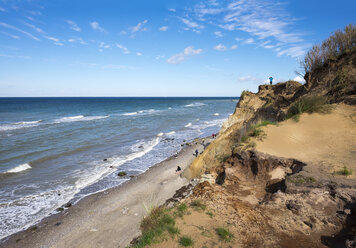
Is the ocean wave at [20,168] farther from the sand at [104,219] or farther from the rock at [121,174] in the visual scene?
the sand at [104,219]

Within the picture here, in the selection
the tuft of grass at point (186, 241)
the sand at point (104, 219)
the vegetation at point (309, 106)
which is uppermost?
the vegetation at point (309, 106)

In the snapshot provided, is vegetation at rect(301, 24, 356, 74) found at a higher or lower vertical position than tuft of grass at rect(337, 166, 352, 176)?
higher

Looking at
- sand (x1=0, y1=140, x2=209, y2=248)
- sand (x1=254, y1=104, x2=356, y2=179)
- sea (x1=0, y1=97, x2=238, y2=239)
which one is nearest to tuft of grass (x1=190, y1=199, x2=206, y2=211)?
sand (x1=0, y1=140, x2=209, y2=248)

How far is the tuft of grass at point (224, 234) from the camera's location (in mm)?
4949

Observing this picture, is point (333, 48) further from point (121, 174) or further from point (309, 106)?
point (121, 174)

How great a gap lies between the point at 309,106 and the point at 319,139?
294 centimetres

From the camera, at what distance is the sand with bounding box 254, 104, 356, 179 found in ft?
25.7

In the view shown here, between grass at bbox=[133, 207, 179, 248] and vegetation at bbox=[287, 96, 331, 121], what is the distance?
897 cm

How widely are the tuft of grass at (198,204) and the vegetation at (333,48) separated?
13.9m

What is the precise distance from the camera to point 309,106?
1156 cm

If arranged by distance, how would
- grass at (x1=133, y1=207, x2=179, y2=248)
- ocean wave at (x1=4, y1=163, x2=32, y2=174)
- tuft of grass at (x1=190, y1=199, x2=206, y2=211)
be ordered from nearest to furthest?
grass at (x1=133, y1=207, x2=179, y2=248)
tuft of grass at (x1=190, y1=199, x2=206, y2=211)
ocean wave at (x1=4, y1=163, x2=32, y2=174)

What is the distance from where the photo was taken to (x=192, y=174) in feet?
42.2

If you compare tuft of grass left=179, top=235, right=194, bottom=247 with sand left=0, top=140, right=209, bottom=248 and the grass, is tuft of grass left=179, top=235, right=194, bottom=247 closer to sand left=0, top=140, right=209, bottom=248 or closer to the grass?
the grass

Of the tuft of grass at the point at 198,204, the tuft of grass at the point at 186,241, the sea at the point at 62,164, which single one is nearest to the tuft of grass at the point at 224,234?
the tuft of grass at the point at 186,241
